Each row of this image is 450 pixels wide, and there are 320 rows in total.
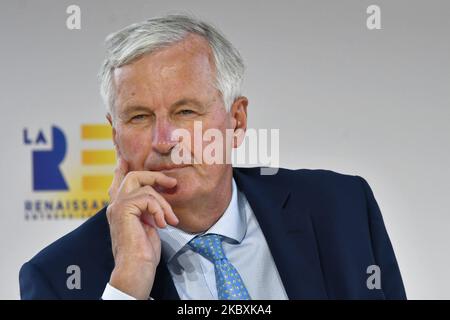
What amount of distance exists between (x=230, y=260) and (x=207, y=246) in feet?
0.22

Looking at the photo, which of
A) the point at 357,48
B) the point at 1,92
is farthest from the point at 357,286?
the point at 1,92

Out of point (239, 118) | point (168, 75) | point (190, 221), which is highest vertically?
point (168, 75)

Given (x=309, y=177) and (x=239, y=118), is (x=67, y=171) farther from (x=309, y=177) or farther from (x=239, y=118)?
(x=309, y=177)

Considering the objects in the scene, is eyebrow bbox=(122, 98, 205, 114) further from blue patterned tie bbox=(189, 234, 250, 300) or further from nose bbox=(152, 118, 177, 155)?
blue patterned tie bbox=(189, 234, 250, 300)

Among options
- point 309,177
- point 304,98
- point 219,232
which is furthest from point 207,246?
point 304,98

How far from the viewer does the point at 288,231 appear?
5.00ft

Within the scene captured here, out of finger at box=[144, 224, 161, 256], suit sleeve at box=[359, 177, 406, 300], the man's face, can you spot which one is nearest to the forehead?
the man's face

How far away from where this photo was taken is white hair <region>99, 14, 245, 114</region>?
1.39 m

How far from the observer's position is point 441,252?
6.07 ft

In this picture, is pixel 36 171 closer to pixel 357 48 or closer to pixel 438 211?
pixel 357 48

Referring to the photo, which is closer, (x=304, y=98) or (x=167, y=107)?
(x=167, y=107)

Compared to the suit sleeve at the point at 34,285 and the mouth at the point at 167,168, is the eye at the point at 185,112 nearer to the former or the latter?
the mouth at the point at 167,168
